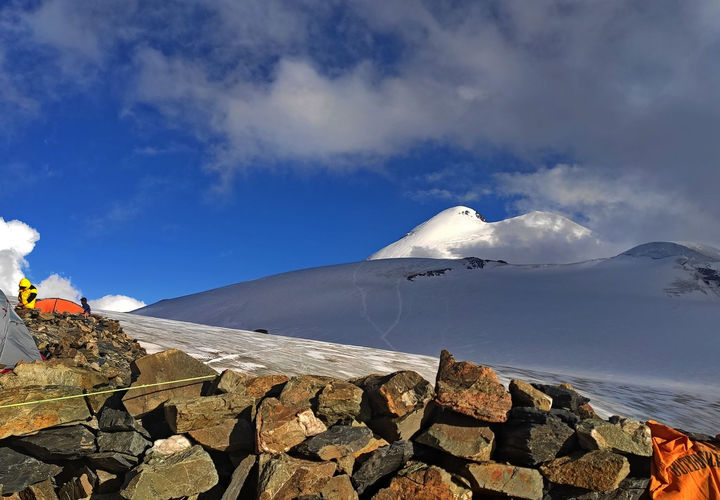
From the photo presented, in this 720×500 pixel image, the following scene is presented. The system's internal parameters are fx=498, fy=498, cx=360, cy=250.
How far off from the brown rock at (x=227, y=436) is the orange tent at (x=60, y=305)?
44.8 ft

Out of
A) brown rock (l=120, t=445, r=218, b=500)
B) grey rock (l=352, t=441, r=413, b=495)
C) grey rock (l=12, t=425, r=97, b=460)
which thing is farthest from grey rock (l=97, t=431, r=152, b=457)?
grey rock (l=352, t=441, r=413, b=495)

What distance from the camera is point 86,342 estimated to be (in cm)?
989

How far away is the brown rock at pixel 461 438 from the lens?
6098 mm

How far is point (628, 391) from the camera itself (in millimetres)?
19500

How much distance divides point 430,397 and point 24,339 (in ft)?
24.7

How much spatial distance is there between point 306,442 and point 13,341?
20.5ft

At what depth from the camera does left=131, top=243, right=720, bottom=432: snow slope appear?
1171 inches

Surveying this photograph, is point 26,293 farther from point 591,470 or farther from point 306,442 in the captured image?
point 591,470

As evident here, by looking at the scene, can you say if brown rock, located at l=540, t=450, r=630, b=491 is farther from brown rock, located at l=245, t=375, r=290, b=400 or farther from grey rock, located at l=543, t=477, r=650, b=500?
brown rock, located at l=245, t=375, r=290, b=400

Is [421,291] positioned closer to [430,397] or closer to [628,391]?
[628,391]

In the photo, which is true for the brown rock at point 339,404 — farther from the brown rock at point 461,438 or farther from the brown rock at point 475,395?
the brown rock at point 475,395

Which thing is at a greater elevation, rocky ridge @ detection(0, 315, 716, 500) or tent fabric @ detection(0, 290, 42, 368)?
tent fabric @ detection(0, 290, 42, 368)

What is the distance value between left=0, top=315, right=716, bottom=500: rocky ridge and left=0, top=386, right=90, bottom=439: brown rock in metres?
0.01

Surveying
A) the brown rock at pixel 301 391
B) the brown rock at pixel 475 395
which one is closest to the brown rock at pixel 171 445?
the brown rock at pixel 301 391
